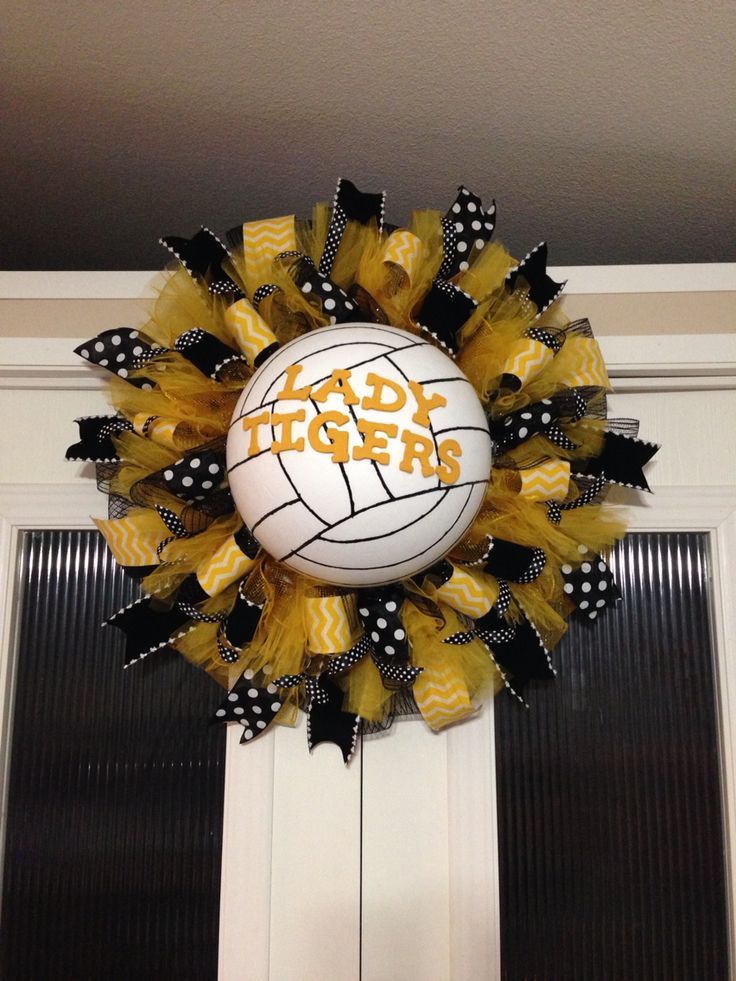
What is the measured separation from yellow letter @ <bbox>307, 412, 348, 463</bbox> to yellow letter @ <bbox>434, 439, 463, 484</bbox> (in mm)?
90

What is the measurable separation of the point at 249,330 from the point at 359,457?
8.7 inches

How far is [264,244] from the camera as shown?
3.03 ft

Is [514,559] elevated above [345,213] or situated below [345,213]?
below

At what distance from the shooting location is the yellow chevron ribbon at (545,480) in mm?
883

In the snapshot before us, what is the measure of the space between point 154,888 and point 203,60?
95 cm

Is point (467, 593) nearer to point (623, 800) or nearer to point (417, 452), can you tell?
point (417, 452)

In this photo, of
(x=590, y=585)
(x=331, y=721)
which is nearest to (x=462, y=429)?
(x=590, y=585)

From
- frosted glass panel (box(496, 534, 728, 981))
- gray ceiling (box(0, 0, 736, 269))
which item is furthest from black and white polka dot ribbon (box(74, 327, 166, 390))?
frosted glass panel (box(496, 534, 728, 981))

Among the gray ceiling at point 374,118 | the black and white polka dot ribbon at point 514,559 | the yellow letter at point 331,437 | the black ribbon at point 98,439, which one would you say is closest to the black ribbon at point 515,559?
the black and white polka dot ribbon at point 514,559

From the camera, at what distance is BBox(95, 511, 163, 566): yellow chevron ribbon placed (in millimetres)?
915

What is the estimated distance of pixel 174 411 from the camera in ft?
2.96

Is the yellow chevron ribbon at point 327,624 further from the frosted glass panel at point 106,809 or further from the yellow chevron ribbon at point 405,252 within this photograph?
the yellow chevron ribbon at point 405,252

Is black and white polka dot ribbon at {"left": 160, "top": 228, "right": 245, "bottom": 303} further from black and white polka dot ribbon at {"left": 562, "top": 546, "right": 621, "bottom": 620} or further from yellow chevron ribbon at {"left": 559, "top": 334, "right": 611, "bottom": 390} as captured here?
black and white polka dot ribbon at {"left": 562, "top": 546, "right": 621, "bottom": 620}

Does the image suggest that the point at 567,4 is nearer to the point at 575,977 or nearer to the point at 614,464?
the point at 614,464
